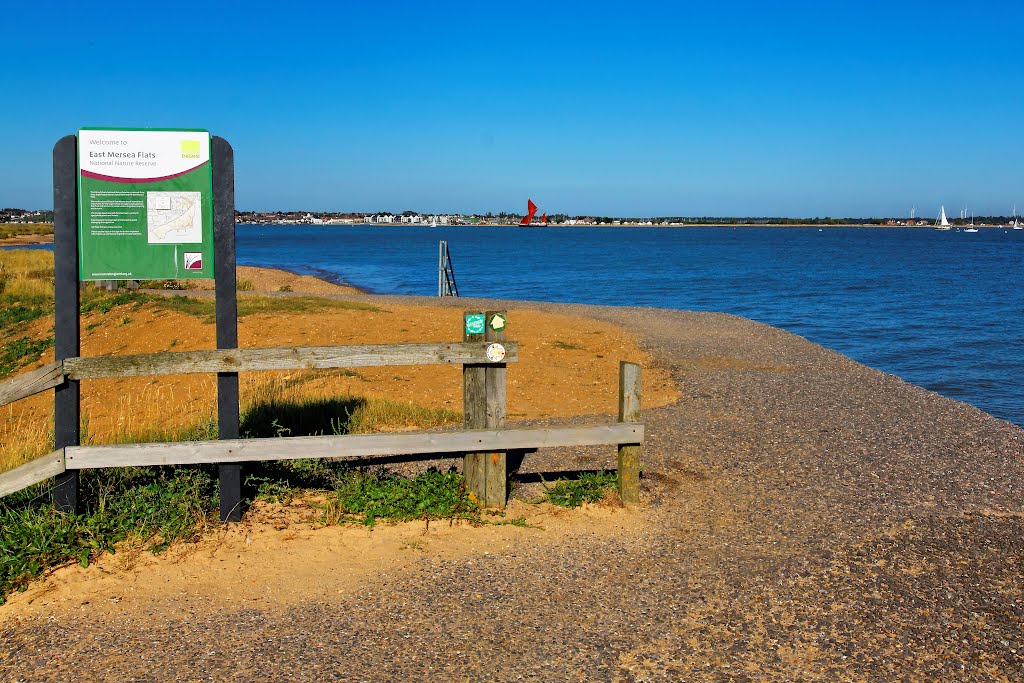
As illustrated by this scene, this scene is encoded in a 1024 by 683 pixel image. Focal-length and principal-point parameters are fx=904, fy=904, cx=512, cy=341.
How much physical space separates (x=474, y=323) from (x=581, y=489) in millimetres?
1597

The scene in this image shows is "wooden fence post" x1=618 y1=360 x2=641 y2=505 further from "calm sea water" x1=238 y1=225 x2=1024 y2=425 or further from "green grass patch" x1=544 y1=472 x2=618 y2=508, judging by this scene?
"calm sea water" x1=238 y1=225 x2=1024 y2=425

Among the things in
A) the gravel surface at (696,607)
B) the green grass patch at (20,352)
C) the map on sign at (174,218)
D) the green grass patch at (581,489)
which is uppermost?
the map on sign at (174,218)

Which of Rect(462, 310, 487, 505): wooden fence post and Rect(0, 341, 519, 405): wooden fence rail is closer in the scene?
Rect(0, 341, 519, 405): wooden fence rail

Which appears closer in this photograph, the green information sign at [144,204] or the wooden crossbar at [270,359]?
the wooden crossbar at [270,359]

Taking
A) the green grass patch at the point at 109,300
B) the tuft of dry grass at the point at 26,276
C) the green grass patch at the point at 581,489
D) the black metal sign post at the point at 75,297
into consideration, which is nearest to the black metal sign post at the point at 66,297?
the black metal sign post at the point at 75,297

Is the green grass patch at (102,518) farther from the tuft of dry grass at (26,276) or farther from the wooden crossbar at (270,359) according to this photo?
the tuft of dry grass at (26,276)

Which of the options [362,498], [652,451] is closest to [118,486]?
[362,498]

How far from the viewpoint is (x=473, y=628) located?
193 inches

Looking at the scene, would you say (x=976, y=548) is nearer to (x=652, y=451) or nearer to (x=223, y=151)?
(x=652, y=451)

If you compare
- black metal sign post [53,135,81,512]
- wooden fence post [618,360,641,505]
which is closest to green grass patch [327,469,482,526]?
wooden fence post [618,360,641,505]

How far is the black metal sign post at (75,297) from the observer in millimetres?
5816

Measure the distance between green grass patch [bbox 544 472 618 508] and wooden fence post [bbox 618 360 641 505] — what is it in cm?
17

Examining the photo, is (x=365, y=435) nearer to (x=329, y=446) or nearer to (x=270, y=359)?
(x=329, y=446)

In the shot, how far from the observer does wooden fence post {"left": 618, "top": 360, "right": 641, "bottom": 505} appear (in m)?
6.65
